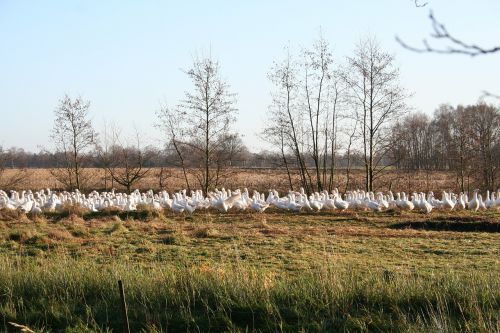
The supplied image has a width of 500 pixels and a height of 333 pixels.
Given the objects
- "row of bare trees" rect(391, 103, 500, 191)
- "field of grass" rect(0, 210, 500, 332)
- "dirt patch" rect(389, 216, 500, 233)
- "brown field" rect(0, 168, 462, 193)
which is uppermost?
"row of bare trees" rect(391, 103, 500, 191)

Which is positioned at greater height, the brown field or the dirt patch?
the brown field

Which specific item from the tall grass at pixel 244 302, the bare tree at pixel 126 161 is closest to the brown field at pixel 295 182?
the bare tree at pixel 126 161

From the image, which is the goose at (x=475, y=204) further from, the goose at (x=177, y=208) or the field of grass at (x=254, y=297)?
the field of grass at (x=254, y=297)

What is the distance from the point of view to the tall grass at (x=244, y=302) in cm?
615

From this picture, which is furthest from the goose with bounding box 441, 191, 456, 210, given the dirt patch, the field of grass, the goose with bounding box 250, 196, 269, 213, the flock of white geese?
the field of grass

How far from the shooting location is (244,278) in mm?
7371

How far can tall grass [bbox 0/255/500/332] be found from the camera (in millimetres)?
6152

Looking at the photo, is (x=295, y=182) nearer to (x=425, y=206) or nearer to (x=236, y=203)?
(x=236, y=203)

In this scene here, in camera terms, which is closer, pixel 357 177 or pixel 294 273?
pixel 294 273

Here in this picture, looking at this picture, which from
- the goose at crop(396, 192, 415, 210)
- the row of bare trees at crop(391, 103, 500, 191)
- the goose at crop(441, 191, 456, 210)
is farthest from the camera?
the row of bare trees at crop(391, 103, 500, 191)

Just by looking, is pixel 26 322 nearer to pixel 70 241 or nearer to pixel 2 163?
pixel 70 241

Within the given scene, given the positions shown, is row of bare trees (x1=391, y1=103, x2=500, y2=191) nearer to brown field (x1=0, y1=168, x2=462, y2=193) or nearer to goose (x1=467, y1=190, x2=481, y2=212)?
brown field (x1=0, y1=168, x2=462, y2=193)

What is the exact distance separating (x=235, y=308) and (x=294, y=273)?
163 inches

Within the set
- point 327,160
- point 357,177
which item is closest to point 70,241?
point 327,160
